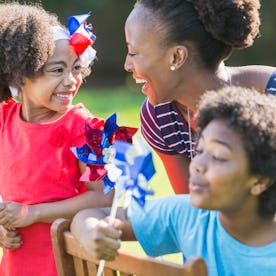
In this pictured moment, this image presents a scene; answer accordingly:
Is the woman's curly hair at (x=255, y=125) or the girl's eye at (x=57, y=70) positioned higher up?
the girl's eye at (x=57, y=70)

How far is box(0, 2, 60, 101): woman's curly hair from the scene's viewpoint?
3695mm

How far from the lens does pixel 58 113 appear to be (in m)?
3.80

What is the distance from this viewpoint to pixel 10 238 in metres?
3.67

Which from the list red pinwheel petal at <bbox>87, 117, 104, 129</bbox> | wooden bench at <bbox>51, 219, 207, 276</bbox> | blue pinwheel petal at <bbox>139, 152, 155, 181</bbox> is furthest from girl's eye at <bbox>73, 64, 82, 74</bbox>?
blue pinwheel petal at <bbox>139, 152, 155, 181</bbox>

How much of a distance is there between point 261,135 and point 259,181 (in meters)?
0.15

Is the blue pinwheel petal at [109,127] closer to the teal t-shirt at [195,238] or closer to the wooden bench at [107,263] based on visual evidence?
the teal t-shirt at [195,238]

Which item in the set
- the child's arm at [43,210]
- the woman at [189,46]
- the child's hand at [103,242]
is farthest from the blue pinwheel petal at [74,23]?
the child's hand at [103,242]

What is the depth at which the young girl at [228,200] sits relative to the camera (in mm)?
2629

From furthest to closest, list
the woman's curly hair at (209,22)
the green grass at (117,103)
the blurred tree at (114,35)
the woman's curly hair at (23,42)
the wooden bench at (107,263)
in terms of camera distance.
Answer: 1. the blurred tree at (114,35)
2. the green grass at (117,103)
3. the woman's curly hair at (23,42)
4. the woman's curly hair at (209,22)
5. the wooden bench at (107,263)

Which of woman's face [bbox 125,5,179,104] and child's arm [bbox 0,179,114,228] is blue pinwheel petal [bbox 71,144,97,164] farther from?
woman's face [bbox 125,5,179,104]

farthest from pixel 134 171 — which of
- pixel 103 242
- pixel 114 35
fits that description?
pixel 114 35

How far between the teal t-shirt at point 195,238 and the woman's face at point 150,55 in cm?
76

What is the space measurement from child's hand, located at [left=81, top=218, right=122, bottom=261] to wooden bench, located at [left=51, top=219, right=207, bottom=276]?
0.09ft

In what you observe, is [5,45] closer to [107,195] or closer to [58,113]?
[58,113]
